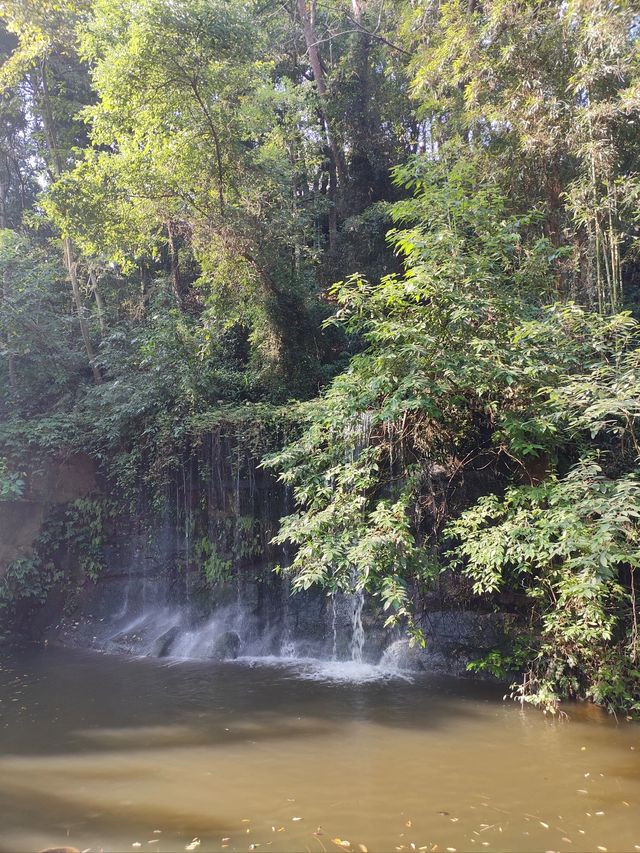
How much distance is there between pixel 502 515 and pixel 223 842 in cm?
413

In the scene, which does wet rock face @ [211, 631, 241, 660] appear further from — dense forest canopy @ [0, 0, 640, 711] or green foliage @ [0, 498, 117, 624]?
green foliage @ [0, 498, 117, 624]

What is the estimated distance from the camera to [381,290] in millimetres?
6633

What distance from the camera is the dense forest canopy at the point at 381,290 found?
19.5ft

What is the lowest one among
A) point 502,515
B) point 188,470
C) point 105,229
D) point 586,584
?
point 586,584

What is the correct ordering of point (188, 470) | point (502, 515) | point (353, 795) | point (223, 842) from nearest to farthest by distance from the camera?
point (223, 842), point (353, 795), point (502, 515), point (188, 470)

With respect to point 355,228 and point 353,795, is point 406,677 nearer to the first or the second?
point 353,795

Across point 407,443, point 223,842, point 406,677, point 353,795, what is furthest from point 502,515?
point 223,842

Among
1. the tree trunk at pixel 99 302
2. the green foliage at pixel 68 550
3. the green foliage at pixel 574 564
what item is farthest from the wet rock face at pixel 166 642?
the tree trunk at pixel 99 302

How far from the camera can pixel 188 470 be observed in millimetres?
9789

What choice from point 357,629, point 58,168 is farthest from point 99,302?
point 357,629

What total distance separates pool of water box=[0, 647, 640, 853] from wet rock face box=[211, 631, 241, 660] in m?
1.16

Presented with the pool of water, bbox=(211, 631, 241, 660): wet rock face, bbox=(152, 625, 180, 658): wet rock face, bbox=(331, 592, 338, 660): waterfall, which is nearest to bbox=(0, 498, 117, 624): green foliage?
bbox=(152, 625, 180, 658): wet rock face

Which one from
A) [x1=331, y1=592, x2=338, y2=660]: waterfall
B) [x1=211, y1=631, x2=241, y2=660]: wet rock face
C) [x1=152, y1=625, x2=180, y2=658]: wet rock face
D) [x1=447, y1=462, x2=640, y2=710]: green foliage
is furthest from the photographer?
[x1=152, y1=625, x2=180, y2=658]: wet rock face

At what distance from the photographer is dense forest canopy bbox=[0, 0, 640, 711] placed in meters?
5.96
